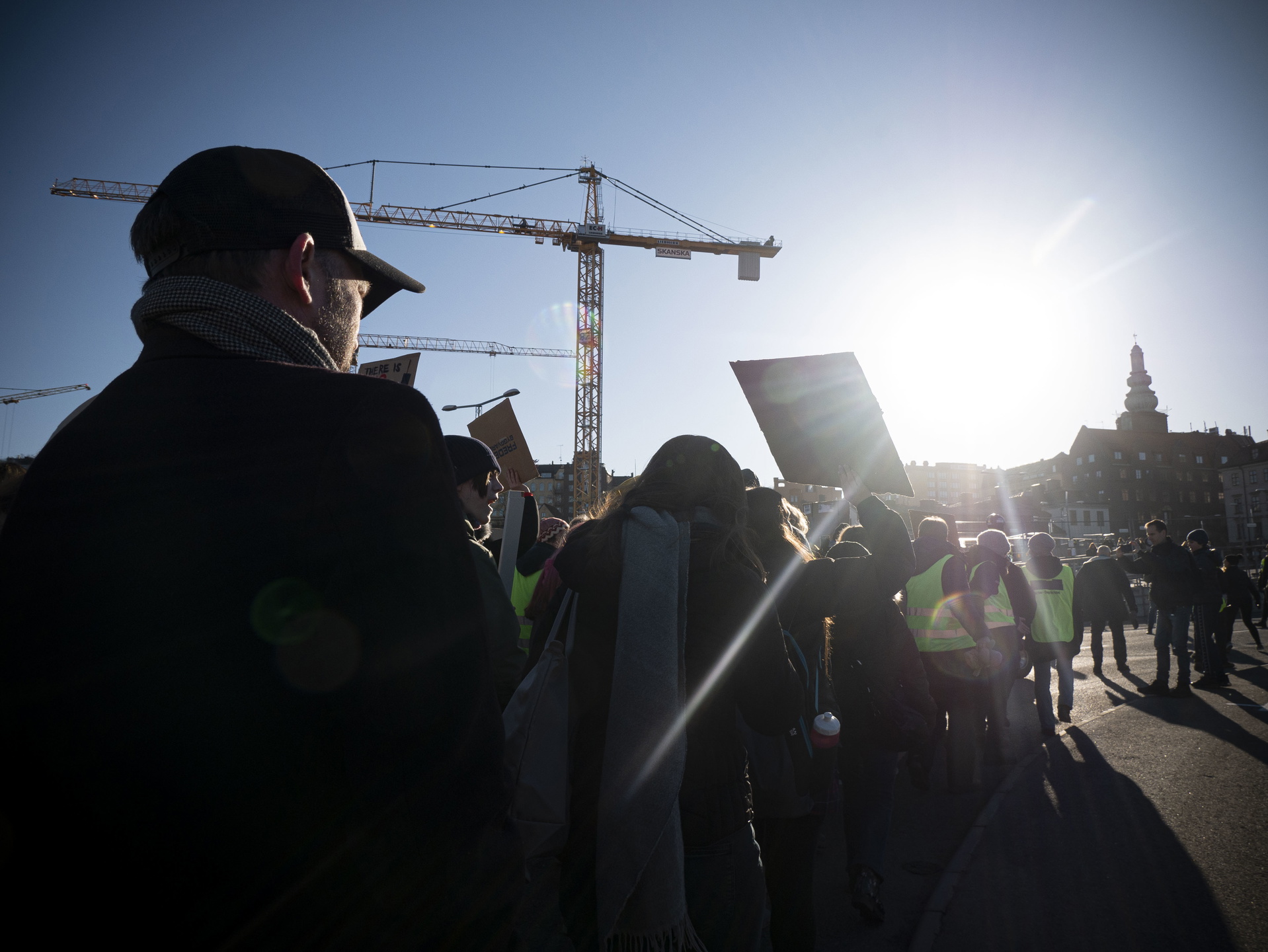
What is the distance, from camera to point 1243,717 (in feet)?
25.5

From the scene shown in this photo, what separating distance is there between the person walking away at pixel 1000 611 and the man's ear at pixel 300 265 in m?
6.59

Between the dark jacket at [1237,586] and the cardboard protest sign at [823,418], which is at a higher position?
the cardboard protest sign at [823,418]

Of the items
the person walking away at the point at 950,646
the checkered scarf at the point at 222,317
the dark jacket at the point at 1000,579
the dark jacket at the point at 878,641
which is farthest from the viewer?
the dark jacket at the point at 1000,579

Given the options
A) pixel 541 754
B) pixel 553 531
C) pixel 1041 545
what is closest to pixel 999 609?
pixel 1041 545

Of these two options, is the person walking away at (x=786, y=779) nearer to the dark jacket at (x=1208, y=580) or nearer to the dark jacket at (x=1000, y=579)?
the dark jacket at (x=1000, y=579)

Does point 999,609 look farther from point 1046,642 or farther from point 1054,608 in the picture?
point 1054,608

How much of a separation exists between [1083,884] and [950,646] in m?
2.23

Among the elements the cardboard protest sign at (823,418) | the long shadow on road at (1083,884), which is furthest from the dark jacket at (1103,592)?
the cardboard protest sign at (823,418)

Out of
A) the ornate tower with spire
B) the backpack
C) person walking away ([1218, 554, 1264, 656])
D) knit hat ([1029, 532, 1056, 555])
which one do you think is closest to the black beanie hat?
the backpack

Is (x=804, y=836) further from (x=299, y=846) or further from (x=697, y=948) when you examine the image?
(x=299, y=846)

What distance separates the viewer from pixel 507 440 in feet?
21.4

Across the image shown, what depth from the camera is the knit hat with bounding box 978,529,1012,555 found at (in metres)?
7.29

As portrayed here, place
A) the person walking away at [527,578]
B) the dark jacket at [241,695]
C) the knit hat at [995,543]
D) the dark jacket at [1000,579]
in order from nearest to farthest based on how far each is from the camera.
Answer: the dark jacket at [241,695]
the person walking away at [527,578]
the dark jacket at [1000,579]
the knit hat at [995,543]

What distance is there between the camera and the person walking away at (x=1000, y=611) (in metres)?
6.82
